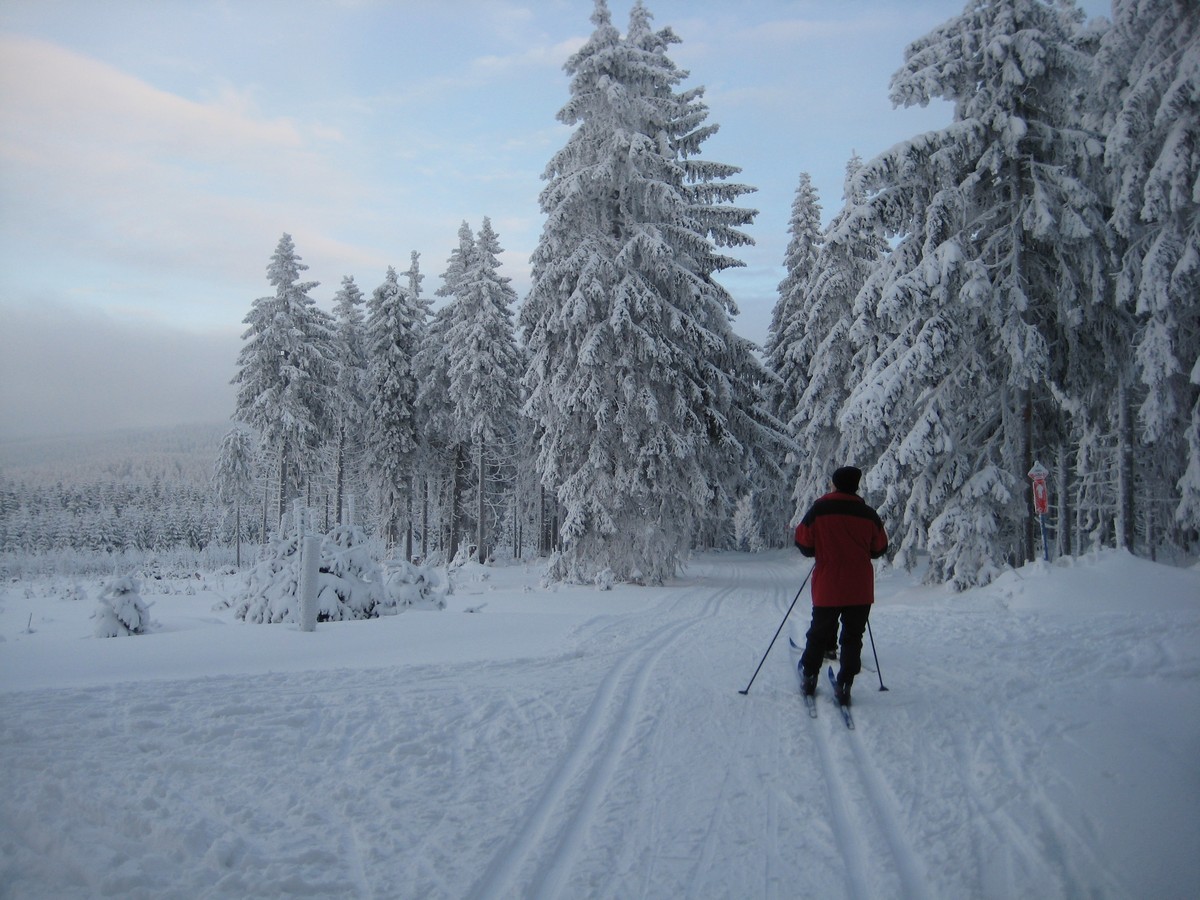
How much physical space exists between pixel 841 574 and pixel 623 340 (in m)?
12.4

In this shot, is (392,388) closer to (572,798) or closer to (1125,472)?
(1125,472)

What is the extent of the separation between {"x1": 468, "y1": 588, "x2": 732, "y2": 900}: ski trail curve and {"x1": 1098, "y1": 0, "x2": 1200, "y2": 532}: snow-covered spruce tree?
40.7 feet

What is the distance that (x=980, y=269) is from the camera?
13.1m

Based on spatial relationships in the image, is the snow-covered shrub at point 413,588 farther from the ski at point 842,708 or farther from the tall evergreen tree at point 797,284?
the tall evergreen tree at point 797,284

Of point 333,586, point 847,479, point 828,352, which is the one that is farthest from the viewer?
point 828,352

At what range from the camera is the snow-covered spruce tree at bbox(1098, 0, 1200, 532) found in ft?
40.1

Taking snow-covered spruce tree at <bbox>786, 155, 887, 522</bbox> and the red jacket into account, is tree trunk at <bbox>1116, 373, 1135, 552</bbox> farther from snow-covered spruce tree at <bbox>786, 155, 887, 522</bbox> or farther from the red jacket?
the red jacket

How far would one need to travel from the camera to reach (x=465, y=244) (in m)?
32.3

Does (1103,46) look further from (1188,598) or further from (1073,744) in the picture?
(1073,744)

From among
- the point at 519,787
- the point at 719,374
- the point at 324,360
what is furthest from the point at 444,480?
the point at 519,787

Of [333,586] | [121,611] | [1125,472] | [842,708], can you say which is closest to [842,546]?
[842,708]

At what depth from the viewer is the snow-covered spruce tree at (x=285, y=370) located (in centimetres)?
2866

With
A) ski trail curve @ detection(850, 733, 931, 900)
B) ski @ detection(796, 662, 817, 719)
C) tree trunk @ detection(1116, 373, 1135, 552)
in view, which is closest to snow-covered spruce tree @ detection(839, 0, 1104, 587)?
tree trunk @ detection(1116, 373, 1135, 552)

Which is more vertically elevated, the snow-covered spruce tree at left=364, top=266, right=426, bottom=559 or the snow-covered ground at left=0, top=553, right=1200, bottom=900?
the snow-covered spruce tree at left=364, top=266, right=426, bottom=559
